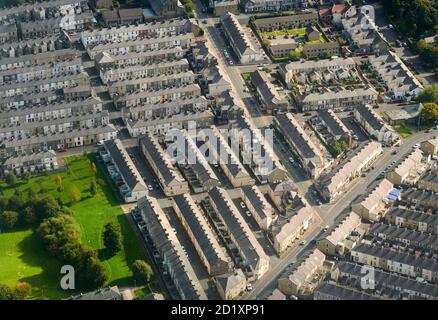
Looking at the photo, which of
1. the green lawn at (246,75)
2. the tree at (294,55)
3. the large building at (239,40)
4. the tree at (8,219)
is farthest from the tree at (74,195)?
the tree at (294,55)

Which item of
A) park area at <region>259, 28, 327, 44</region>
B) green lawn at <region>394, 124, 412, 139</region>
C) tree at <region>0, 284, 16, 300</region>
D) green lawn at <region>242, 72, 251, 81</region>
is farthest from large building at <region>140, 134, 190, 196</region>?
park area at <region>259, 28, 327, 44</region>

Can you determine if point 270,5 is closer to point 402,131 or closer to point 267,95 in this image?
point 267,95

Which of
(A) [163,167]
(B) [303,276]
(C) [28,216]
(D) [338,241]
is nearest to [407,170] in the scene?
(D) [338,241]

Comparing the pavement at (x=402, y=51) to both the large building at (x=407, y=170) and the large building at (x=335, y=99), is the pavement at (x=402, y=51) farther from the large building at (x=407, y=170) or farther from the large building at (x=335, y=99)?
the large building at (x=407, y=170)

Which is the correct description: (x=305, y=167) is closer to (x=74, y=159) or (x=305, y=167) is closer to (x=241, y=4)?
(x=74, y=159)

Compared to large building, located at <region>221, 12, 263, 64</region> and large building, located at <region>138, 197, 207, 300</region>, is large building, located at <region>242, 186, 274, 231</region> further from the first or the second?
large building, located at <region>221, 12, 263, 64</region>
